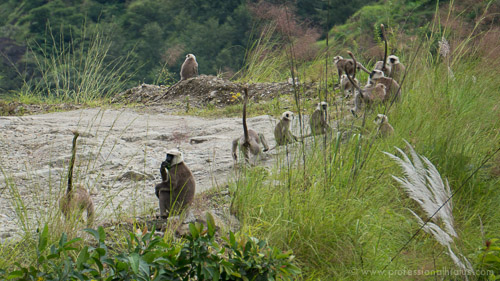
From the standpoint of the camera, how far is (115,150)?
18.7 ft

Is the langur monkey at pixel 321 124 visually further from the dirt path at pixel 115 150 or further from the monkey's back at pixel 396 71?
the monkey's back at pixel 396 71

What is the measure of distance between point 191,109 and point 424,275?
6.44 metres

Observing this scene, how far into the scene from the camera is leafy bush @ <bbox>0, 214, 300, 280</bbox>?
2.04 metres

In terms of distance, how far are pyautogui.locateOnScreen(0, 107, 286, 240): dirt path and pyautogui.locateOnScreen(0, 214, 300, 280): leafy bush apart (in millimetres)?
1517

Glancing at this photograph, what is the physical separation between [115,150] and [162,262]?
378 cm

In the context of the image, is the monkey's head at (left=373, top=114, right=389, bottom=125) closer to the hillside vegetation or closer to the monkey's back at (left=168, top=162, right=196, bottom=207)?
the hillside vegetation

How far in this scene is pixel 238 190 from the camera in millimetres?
3473

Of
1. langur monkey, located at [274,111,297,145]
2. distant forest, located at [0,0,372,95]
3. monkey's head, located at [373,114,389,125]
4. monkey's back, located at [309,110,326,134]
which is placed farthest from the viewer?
distant forest, located at [0,0,372,95]

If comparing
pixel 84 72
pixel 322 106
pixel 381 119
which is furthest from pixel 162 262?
pixel 322 106

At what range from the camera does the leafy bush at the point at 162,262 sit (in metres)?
2.04

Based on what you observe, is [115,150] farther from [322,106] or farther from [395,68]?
[395,68]

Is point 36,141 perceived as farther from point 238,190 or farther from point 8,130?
point 238,190

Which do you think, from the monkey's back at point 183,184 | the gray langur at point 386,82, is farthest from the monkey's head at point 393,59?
the monkey's back at point 183,184

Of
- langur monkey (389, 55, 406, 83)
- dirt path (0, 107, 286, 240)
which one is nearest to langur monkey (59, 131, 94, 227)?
dirt path (0, 107, 286, 240)
